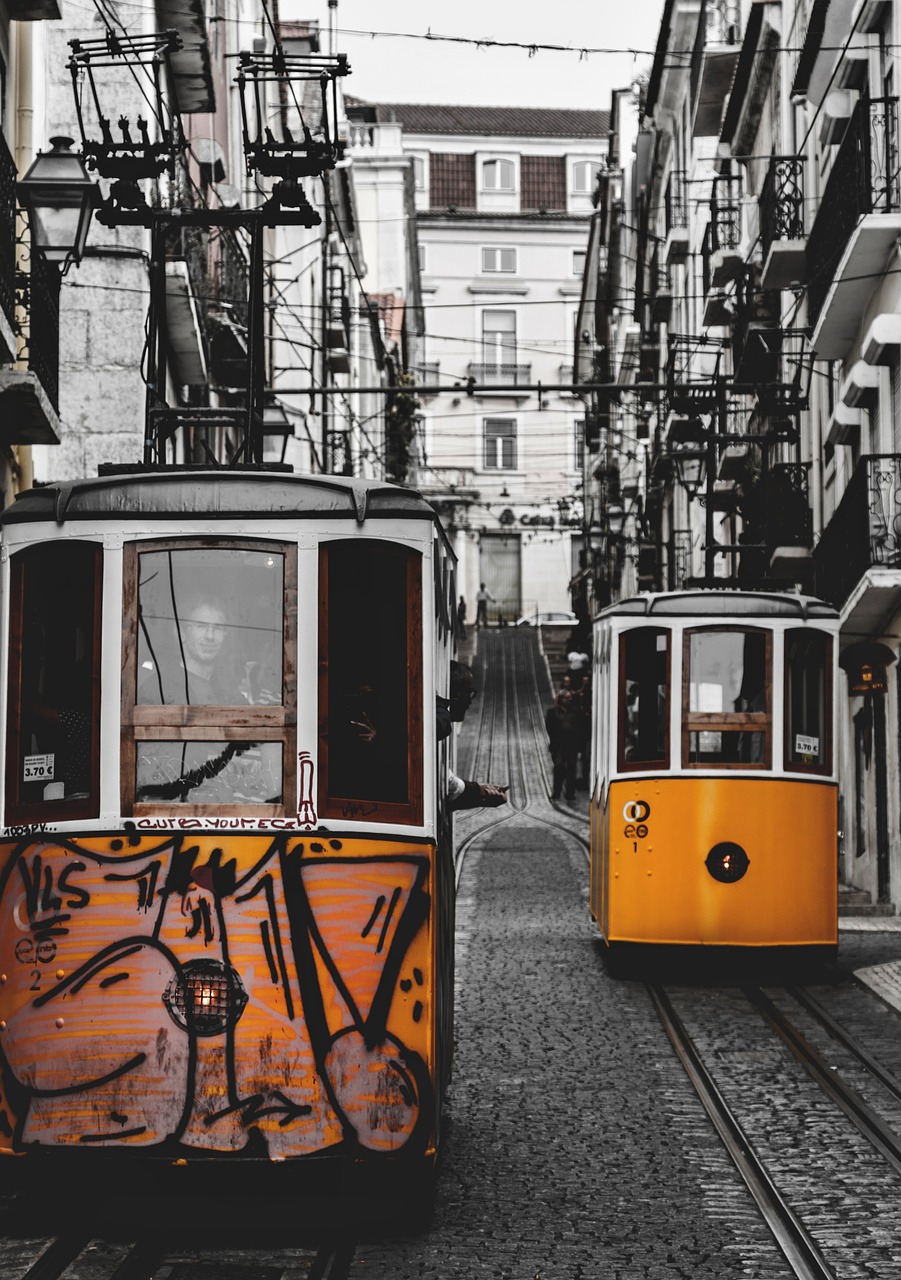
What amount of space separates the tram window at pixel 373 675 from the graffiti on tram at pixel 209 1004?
8.9 inches

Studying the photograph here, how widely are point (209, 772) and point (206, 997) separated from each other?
0.74 metres

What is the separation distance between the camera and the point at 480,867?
75.9 ft

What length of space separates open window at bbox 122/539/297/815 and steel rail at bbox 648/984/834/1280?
90.2 inches

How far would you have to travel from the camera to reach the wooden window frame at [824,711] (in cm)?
1355

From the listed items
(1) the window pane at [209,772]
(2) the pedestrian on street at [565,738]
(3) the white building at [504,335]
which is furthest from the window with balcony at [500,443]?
(1) the window pane at [209,772]

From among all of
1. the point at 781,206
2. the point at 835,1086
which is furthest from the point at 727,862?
the point at 781,206

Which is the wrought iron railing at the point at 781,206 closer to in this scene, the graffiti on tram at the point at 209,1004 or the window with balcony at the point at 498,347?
the graffiti on tram at the point at 209,1004

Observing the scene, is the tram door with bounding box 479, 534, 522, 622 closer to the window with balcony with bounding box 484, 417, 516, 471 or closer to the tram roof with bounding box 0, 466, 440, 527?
the window with balcony with bounding box 484, 417, 516, 471

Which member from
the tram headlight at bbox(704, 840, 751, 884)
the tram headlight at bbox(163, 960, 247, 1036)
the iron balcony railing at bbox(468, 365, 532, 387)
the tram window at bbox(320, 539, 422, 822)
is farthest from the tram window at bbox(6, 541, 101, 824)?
the iron balcony railing at bbox(468, 365, 532, 387)

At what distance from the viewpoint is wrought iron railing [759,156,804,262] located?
84.8 ft

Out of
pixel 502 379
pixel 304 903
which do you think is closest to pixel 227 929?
pixel 304 903

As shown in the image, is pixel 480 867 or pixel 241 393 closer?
pixel 480 867

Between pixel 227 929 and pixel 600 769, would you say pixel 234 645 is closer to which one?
pixel 227 929

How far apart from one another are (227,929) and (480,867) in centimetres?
1636
